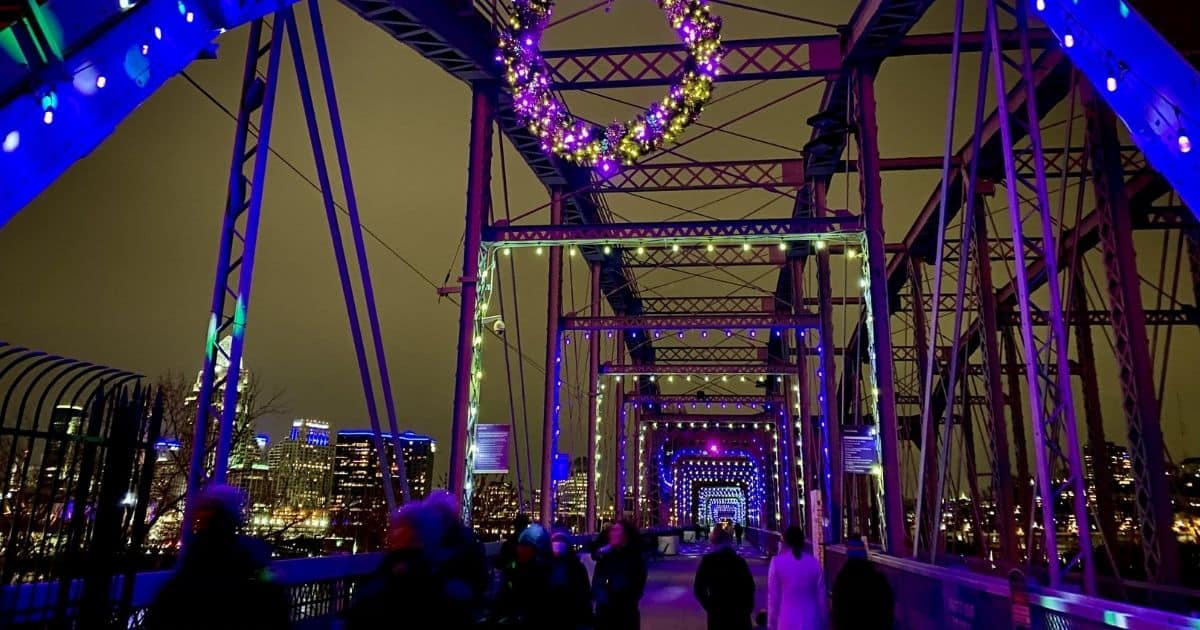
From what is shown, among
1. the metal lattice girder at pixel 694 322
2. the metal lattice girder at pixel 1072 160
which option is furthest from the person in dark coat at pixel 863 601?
the metal lattice girder at pixel 694 322

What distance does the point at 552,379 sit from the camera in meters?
21.3

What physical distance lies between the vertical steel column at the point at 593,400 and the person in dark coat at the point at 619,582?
17.3 meters

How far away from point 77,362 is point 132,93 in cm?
190

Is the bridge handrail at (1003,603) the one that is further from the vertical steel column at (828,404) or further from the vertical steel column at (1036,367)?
the vertical steel column at (828,404)

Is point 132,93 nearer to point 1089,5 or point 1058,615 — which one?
point 1089,5

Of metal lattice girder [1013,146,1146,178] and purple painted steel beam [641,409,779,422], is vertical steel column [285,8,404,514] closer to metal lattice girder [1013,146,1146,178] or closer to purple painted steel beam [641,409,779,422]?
metal lattice girder [1013,146,1146,178]

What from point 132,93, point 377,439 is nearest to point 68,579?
point 132,93

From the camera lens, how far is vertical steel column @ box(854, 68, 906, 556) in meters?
12.1

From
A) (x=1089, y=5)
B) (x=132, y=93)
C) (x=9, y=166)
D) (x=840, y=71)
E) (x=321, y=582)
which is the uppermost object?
(x=840, y=71)

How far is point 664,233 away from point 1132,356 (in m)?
7.83

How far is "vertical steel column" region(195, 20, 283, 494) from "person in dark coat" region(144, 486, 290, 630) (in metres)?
4.23

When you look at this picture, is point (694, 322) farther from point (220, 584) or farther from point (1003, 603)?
point (220, 584)

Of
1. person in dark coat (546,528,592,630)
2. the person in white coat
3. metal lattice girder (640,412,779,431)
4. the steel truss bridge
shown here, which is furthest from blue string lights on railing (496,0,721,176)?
metal lattice girder (640,412,779,431)

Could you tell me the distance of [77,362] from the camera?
15.9 feet
